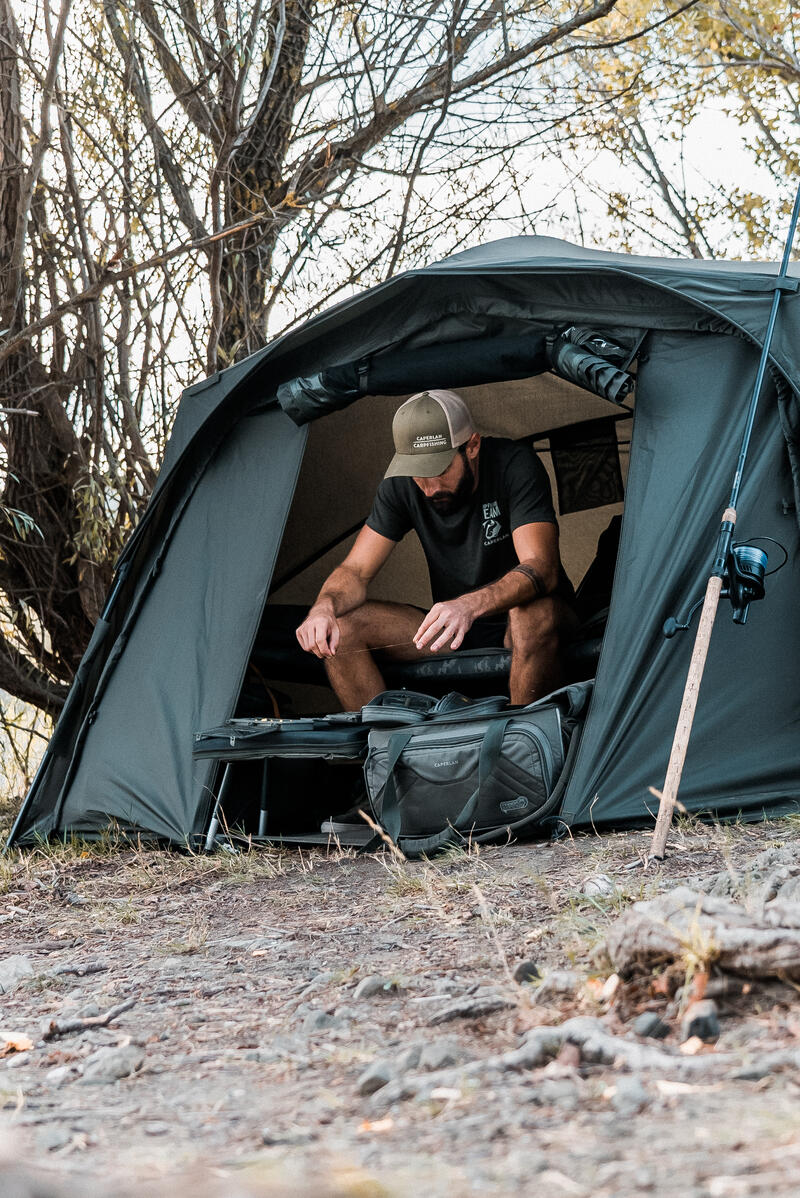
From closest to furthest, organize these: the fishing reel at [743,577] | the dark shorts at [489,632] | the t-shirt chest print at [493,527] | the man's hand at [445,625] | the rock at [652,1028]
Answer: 1. the rock at [652,1028]
2. the fishing reel at [743,577]
3. the man's hand at [445,625]
4. the t-shirt chest print at [493,527]
5. the dark shorts at [489,632]

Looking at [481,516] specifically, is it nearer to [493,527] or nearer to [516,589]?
[493,527]

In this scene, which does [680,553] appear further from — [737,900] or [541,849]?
[737,900]

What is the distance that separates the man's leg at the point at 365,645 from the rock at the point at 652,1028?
102 inches

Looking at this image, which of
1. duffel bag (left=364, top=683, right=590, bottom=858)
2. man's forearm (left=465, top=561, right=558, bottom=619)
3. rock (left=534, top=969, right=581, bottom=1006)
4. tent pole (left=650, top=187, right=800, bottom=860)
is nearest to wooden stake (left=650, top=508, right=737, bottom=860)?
tent pole (left=650, top=187, right=800, bottom=860)

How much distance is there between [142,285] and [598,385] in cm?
236

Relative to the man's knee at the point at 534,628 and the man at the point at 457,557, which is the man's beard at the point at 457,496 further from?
the man's knee at the point at 534,628

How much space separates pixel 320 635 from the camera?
3.83 meters

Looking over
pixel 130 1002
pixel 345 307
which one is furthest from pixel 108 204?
pixel 130 1002

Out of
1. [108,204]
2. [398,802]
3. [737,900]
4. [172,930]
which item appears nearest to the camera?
[737,900]

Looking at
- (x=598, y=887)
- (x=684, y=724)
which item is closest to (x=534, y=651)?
(x=684, y=724)

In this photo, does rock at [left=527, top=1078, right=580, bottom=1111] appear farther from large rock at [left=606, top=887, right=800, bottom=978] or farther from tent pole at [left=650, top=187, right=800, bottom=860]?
tent pole at [left=650, top=187, right=800, bottom=860]

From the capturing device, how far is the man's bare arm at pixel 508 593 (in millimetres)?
3451

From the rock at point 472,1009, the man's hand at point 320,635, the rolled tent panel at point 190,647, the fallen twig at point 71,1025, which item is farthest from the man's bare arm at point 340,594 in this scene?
the rock at point 472,1009

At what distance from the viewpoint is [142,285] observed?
4.97 meters
